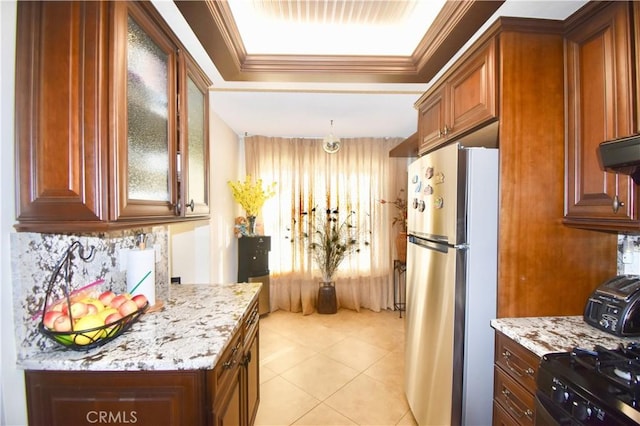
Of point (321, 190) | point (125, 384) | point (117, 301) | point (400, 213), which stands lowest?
point (125, 384)

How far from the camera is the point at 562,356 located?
1.07 metres

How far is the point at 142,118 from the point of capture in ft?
3.65

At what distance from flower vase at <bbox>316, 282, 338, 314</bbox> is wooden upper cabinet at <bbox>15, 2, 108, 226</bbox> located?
10.7ft

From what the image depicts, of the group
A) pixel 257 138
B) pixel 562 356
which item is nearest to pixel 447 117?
pixel 562 356

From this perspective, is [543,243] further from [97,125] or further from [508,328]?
[97,125]

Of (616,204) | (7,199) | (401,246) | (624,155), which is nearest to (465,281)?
(616,204)

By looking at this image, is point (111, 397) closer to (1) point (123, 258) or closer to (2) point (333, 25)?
(1) point (123, 258)

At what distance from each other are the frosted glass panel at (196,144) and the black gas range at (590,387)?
1.70 meters

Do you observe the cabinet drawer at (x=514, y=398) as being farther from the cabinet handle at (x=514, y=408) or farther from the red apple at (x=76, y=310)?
the red apple at (x=76, y=310)

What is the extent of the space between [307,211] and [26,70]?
10.6 feet

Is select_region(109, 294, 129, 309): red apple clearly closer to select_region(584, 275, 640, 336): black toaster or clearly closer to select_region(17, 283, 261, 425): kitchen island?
select_region(17, 283, 261, 425): kitchen island

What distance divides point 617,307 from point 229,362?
169 cm

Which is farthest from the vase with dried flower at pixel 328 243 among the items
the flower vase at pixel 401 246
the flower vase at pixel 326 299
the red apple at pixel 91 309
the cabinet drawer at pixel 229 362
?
the red apple at pixel 91 309

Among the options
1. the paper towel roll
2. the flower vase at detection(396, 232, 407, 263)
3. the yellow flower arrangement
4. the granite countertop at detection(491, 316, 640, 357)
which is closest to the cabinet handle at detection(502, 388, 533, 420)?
the granite countertop at detection(491, 316, 640, 357)
